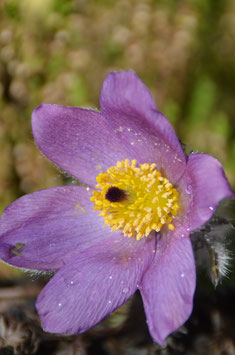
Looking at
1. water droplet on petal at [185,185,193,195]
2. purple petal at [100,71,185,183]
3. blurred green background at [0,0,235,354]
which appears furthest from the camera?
blurred green background at [0,0,235,354]

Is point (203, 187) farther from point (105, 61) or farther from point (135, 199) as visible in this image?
point (105, 61)

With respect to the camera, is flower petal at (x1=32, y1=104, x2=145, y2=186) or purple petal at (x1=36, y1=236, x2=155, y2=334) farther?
flower petal at (x1=32, y1=104, x2=145, y2=186)

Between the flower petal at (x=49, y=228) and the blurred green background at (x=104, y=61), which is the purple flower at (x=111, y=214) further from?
the blurred green background at (x=104, y=61)

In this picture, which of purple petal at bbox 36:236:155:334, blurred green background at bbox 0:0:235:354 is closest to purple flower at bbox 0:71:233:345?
purple petal at bbox 36:236:155:334

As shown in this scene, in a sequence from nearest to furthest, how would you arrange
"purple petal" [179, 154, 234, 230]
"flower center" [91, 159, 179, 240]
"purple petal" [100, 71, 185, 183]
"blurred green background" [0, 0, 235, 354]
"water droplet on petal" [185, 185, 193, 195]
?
"purple petal" [179, 154, 234, 230]
"purple petal" [100, 71, 185, 183]
"water droplet on petal" [185, 185, 193, 195]
"flower center" [91, 159, 179, 240]
"blurred green background" [0, 0, 235, 354]

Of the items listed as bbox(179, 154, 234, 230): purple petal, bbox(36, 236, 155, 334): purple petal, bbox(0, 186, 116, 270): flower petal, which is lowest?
bbox(36, 236, 155, 334): purple petal

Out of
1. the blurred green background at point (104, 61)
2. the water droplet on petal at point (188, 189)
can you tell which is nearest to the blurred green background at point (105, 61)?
the blurred green background at point (104, 61)

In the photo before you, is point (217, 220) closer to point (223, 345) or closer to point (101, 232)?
point (101, 232)

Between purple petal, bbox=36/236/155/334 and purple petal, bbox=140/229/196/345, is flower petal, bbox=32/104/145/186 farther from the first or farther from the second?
purple petal, bbox=140/229/196/345

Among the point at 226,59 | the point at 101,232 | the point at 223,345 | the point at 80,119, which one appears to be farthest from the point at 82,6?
the point at 223,345
